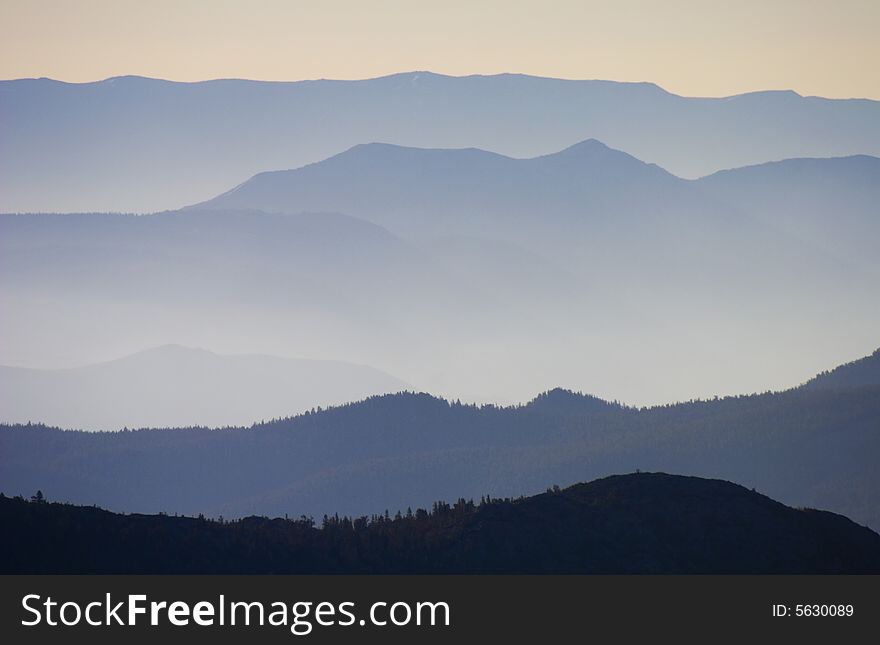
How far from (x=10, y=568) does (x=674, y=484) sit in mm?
47831

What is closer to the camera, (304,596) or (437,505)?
(304,596)

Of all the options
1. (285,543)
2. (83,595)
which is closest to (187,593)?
(83,595)

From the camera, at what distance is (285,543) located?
11938 cm

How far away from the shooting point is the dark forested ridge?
11338 cm

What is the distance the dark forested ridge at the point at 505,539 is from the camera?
113 metres

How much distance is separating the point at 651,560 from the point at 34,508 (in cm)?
4056

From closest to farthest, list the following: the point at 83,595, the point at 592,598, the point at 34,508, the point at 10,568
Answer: the point at 83,595 < the point at 592,598 < the point at 10,568 < the point at 34,508

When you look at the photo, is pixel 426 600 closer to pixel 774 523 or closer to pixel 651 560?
pixel 651 560

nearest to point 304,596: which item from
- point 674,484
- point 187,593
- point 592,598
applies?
point 187,593

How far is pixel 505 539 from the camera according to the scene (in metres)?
121

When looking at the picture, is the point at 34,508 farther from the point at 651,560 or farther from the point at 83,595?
the point at 651,560

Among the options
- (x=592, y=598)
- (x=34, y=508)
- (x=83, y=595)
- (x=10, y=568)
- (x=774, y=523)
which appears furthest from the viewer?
(x=774, y=523)

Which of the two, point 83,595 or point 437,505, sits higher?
point 437,505

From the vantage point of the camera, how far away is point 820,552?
4862 inches
